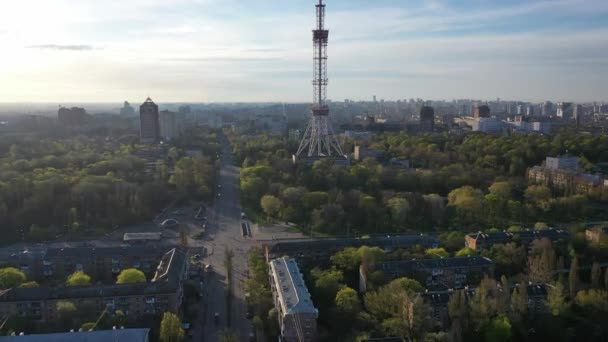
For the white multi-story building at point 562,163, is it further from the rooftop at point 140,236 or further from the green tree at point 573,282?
the rooftop at point 140,236

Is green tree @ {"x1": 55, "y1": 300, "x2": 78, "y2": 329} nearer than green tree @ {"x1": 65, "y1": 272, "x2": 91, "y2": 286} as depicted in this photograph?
Yes

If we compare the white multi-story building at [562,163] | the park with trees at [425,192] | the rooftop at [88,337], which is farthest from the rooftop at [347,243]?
the white multi-story building at [562,163]

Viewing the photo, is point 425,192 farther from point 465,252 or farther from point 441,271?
point 441,271

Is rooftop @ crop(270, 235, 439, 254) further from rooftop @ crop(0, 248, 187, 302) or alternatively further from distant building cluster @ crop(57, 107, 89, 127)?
distant building cluster @ crop(57, 107, 89, 127)

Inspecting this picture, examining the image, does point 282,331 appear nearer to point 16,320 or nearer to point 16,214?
point 16,320

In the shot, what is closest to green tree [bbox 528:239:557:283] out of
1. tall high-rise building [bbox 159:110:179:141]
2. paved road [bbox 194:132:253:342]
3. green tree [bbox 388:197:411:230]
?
green tree [bbox 388:197:411:230]
